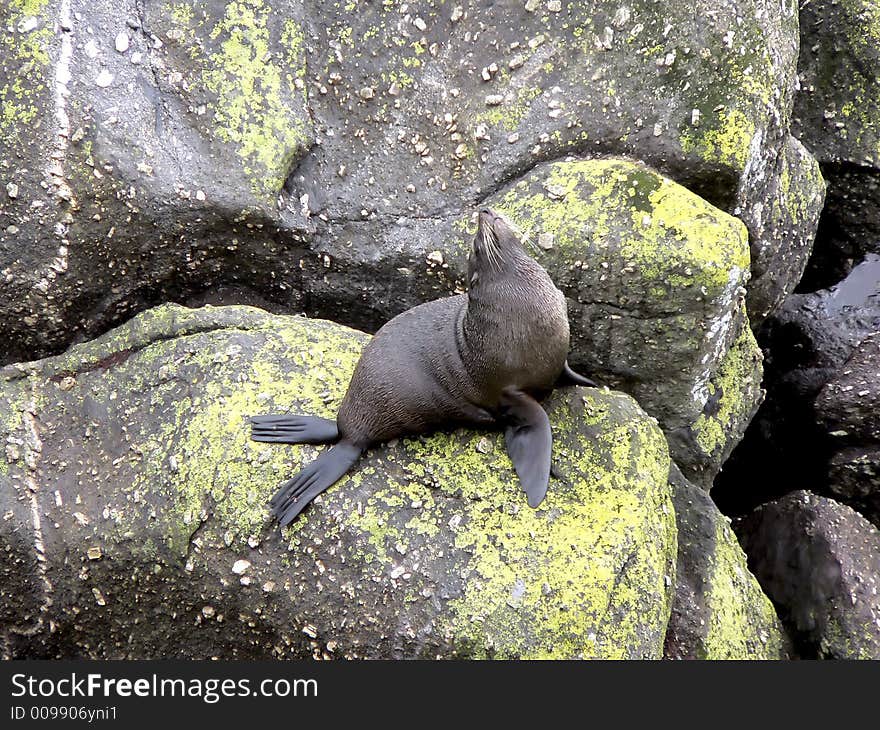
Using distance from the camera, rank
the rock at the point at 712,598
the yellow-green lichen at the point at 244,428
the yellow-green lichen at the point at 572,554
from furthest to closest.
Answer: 1. the rock at the point at 712,598
2. the yellow-green lichen at the point at 244,428
3. the yellow-green lichen at the point at 572,554

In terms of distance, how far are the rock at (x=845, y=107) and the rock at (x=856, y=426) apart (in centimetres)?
112

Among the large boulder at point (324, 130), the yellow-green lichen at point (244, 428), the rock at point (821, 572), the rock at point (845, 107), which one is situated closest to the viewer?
the yellow-green lichen at point (244, 428)

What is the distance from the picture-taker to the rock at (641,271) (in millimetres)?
4078

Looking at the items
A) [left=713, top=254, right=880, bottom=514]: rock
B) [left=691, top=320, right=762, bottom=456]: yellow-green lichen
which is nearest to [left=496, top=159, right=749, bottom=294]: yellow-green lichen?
[left=691, top=320, right=762, bottom=456]: yellow-green lichen

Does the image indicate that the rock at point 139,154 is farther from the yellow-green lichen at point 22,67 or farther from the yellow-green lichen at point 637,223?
the yellow-green lichen at point 637,223

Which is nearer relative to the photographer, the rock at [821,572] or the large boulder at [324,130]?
the rock at [821,572]

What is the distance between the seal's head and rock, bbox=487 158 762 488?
2.18ft

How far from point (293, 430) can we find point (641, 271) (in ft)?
6.04

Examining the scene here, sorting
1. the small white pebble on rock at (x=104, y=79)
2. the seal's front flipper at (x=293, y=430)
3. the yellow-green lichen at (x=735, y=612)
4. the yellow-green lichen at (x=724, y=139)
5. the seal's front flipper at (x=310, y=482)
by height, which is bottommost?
the yellow-green lichen at (x=735, y=612)

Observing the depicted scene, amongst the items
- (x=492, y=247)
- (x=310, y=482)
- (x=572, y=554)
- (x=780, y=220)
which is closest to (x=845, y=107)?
(x=780, y=220)

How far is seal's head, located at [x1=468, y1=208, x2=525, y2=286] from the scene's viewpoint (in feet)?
11.6

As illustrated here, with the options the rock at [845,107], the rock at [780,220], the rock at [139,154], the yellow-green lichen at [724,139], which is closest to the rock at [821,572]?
the rock at [780,220]

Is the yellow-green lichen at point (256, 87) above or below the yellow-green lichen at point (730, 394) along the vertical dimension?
above

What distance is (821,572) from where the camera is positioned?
425 cm
